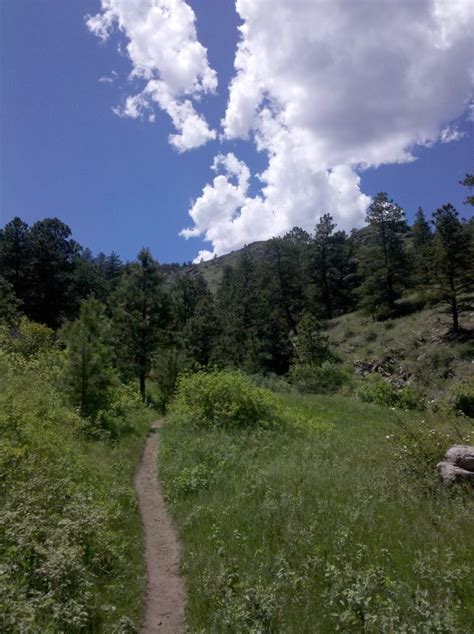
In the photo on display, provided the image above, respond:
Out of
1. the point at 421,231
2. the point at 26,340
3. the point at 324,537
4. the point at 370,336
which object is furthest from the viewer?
the point at 421,231

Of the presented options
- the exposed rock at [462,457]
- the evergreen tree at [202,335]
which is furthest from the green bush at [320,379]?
the exposed rock at [462,457]

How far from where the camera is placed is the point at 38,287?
45656mm

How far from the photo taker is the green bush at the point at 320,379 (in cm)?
2952

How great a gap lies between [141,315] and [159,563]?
21470mm

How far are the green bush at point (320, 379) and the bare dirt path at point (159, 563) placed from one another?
65.1 ft

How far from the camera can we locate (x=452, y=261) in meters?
37.3

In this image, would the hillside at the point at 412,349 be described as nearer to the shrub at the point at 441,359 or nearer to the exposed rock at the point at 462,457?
the shrub at the point at 441,359

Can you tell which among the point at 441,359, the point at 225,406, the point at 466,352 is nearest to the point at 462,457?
the point at 225,406

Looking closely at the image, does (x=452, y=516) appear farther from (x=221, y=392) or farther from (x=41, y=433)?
(x=221, y=392)

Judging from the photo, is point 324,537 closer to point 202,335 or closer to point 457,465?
point 457,465

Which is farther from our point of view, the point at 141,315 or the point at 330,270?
the point at 330,270

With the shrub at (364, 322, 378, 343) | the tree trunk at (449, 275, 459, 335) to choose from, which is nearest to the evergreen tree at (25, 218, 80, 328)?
the shrub at (364, 322, 378, 343)

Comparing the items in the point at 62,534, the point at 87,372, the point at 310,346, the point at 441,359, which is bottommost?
the point at 62,534

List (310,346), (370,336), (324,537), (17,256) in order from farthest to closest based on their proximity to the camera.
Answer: (17,256) → (370,336) → (310,346) → (324,537)
